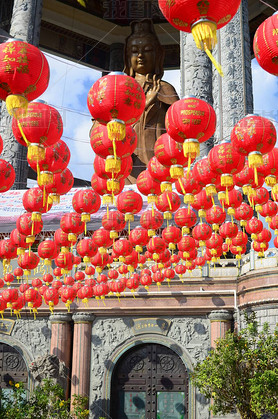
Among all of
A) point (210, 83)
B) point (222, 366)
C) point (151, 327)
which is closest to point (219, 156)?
point (222, 366)

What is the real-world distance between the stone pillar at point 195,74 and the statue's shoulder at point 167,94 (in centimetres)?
A: 267

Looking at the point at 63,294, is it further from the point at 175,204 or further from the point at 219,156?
the point at 219,156

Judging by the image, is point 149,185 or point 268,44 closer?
point 268,44

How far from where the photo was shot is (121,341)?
19422 mm

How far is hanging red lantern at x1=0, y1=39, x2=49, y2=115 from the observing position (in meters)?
6.59

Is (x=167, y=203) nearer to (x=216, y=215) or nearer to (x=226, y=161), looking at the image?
(x=216, y=215)

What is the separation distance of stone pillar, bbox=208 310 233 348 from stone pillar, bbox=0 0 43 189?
9362mm

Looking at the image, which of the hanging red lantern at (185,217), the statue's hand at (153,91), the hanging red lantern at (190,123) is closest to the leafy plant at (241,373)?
the hanging red lantern at (185,217)

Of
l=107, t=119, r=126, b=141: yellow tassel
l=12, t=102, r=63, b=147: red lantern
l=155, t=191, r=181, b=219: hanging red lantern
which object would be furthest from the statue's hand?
l=107, t=119, r=126, b=141: yellow tassel

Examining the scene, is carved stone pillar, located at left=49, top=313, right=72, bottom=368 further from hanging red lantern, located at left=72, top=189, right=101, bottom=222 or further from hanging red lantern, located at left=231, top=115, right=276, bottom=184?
hanging red lantern, located at left=231, top=115, right=276, bottom=184

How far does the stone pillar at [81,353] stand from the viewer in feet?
62.1

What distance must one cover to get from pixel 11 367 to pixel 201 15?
17.7 m

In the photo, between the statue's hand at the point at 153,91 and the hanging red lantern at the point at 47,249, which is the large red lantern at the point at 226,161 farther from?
the statue's hand at the point at 153,91

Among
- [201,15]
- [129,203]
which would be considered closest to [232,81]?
[129,203]
